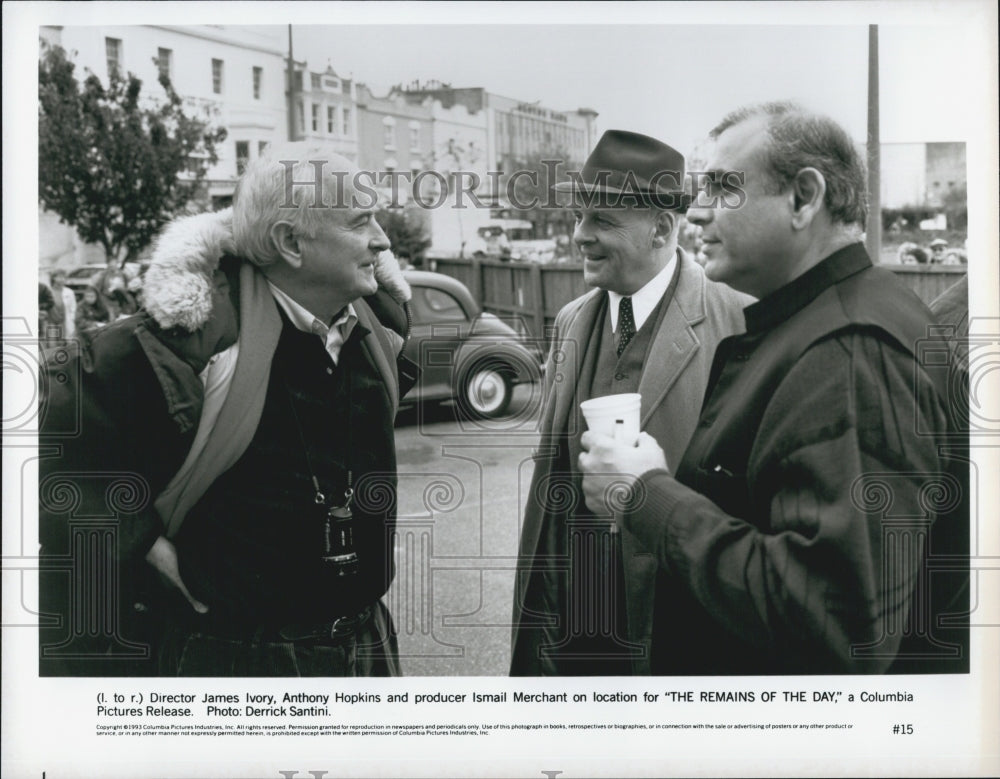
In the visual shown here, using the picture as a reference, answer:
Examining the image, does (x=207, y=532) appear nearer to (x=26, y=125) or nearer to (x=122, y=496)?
(x=122, y=496)

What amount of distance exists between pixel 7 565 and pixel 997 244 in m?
3.22

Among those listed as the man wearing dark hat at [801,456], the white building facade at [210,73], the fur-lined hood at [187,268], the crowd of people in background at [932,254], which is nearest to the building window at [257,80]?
the white building facade at [210,73]

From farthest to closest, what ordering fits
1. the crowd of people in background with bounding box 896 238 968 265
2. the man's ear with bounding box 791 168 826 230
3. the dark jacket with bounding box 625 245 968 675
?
1. the crowd of people in background with bounding box 896 238 968 265
2. the man's ear with bounding box 791 168 826 230
3. the dark jacket with bounding box 625 245 968 675

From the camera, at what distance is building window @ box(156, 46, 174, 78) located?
352cm

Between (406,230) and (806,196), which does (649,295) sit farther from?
(406,230)

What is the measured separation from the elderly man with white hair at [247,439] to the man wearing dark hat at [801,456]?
76 centimetres

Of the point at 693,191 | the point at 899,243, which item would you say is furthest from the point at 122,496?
the point at 899,243

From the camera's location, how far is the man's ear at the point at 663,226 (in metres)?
3.47

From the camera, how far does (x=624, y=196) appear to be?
350 centimetres

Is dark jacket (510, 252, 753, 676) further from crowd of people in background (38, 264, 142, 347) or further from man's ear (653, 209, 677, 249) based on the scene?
crowd of people in background (38, 264, 142, 347)

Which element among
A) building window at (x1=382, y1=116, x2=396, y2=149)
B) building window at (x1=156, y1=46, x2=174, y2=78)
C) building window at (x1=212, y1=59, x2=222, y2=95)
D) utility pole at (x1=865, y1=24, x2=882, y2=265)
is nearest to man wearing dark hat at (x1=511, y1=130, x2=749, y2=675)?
utility pole at (x1=865, y1=24, x2=882, y2=265)

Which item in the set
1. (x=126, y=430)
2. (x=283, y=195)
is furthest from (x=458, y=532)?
(x=283, y=195)

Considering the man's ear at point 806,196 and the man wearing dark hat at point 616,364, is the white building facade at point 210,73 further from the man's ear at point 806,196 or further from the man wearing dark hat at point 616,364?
the man's ear at point 806,196

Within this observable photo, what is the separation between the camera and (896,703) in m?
3.66
